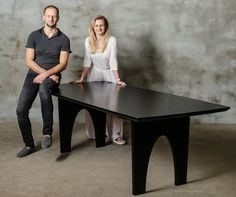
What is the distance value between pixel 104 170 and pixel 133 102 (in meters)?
0.71

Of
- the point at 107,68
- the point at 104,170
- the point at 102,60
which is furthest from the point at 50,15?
the point at 104,170

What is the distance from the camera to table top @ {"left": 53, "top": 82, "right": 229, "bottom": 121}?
123 inches

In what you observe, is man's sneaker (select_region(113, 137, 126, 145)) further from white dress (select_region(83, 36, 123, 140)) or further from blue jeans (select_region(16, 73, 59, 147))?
blue jeans (select_region(16, 73, 59, 147))

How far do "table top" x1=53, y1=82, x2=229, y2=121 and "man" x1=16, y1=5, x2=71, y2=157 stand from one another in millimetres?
166

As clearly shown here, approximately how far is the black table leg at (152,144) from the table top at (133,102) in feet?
0.40

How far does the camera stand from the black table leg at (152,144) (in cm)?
323

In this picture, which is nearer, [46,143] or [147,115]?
[147,115]

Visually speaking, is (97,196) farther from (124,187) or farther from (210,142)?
(210,142)

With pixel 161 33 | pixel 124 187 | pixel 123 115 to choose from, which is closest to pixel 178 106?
pixel 123 115

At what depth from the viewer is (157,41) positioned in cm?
570

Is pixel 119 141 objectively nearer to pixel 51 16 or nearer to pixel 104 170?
pixel 104 170

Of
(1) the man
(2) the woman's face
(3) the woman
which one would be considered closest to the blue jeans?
(1) the man

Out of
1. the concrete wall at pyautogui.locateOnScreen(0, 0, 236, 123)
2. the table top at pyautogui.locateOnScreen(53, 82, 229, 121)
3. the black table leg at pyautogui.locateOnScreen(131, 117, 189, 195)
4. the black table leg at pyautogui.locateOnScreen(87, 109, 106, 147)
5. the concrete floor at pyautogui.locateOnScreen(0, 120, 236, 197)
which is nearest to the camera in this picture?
the table top at pyautogui.locateOnScreen(53, 82, 229, 121)

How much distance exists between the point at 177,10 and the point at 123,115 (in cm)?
288
